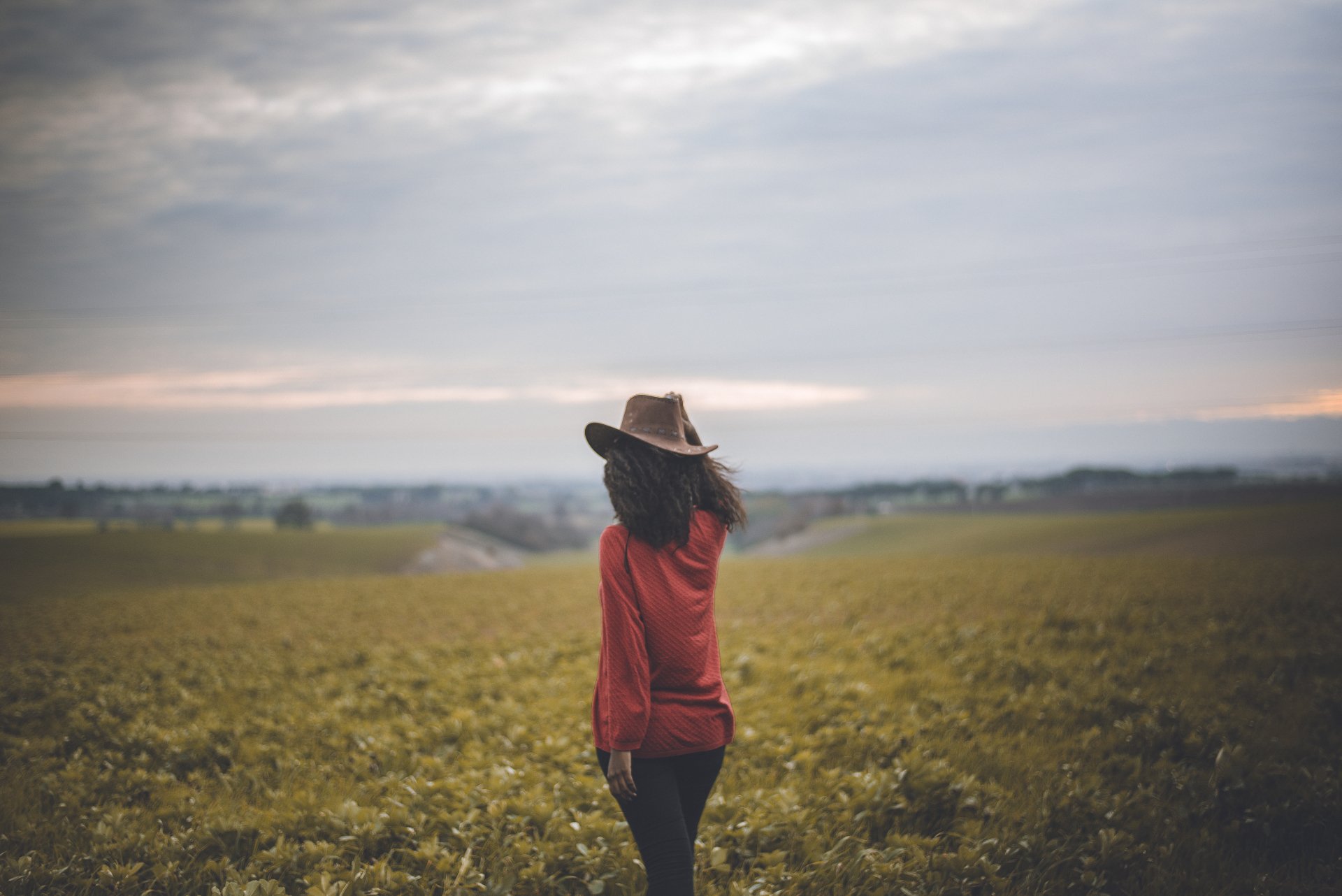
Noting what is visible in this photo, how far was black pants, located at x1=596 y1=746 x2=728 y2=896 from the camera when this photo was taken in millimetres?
2893

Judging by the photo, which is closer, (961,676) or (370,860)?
(370,860)

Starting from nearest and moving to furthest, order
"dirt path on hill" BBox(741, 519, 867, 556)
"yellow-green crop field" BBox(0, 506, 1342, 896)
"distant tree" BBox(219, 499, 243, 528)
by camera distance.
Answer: "yellow-green crop field" BBox(0, 506, 1342, 896), "distant tree" BBox(219, 499, 243, 528), "dirt path on hill" BBox(741, 519, 867, 556)

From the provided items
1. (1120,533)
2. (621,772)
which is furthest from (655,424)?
(1120,533)

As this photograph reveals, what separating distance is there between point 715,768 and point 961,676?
25.8 ft

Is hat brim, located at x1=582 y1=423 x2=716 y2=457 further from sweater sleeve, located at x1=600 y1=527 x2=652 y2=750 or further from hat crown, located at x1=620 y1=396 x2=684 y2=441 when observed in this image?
sweater sleeve, located at x1=600 y1=527 x2=652 y2=750

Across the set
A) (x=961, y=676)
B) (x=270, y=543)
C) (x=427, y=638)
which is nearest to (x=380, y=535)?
(x=270, y=543)

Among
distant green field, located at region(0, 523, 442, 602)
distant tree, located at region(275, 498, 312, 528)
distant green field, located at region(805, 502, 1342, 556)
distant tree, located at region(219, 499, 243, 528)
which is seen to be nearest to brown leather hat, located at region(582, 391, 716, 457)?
distant green field, located at region(0, 523, 442, 602)

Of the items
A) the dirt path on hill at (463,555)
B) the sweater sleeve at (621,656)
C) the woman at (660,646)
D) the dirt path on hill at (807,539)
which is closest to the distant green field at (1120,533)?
the dirt path on hill at (807,539)

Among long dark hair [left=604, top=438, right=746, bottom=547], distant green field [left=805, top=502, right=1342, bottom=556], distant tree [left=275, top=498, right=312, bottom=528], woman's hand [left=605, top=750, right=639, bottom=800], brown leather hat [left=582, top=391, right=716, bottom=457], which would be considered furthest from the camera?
distant tree [left=275, top=498, right=312, bottom=528]

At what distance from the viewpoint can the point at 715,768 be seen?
3162mm

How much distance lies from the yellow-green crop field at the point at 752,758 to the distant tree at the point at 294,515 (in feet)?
99.7

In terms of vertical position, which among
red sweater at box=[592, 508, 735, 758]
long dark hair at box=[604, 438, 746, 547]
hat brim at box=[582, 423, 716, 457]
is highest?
hat brim at box=[582, 423, 716, 457]

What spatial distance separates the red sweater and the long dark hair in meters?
0.07

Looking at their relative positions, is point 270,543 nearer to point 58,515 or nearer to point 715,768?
point 58,515
